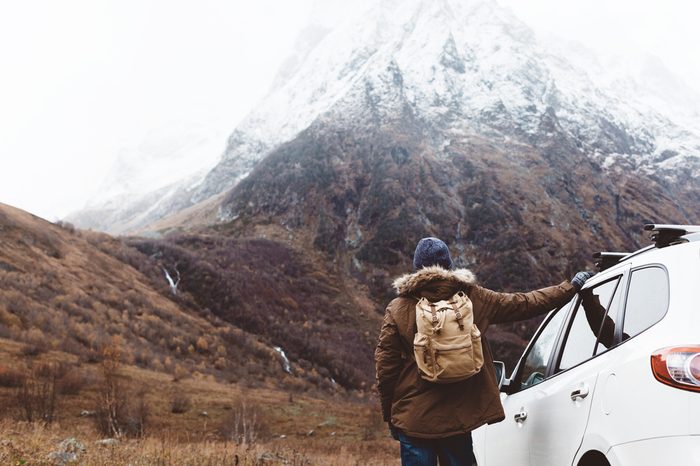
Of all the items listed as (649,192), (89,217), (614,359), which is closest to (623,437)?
(614,359)

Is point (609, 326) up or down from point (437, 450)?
up

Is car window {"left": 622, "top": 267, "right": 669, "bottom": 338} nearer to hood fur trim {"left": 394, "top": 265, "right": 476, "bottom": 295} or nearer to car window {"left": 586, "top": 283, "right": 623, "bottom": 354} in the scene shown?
car window {"left": 586, "top": 283, "right": 623, "bottom": 354}

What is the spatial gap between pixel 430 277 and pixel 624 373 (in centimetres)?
127

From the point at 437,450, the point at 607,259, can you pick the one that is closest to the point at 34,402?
the point at 437,450

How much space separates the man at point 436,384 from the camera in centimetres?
319

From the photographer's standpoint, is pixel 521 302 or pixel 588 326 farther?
pixel 521 302

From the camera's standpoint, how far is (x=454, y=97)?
3986 inches

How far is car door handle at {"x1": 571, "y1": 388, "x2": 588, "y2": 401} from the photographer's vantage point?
2.62 metres

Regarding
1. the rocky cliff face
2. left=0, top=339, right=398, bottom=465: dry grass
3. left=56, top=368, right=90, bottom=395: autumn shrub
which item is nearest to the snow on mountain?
the rocky cliff face

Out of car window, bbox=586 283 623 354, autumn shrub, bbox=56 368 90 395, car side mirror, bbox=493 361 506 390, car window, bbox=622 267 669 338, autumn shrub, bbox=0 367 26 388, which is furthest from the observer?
autumn shrub, bbox=56 368 90 395

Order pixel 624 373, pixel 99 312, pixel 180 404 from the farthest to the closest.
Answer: pixel 99 312
pixel 180 404
pixel 624 373

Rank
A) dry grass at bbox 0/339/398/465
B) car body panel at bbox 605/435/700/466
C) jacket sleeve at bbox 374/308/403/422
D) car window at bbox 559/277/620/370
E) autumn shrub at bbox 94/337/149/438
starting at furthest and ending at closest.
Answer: autumn shrub at bbox 94/337/149/438, dry grass at bbox 0/339/398/465, jacket sleeve at bbox 374/308/403/422, car window at bbox 559/277/620/370, car body panel at bbox 605/435/700/466

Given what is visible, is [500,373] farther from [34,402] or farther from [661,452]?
[34,402]

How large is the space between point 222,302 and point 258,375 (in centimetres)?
1544
